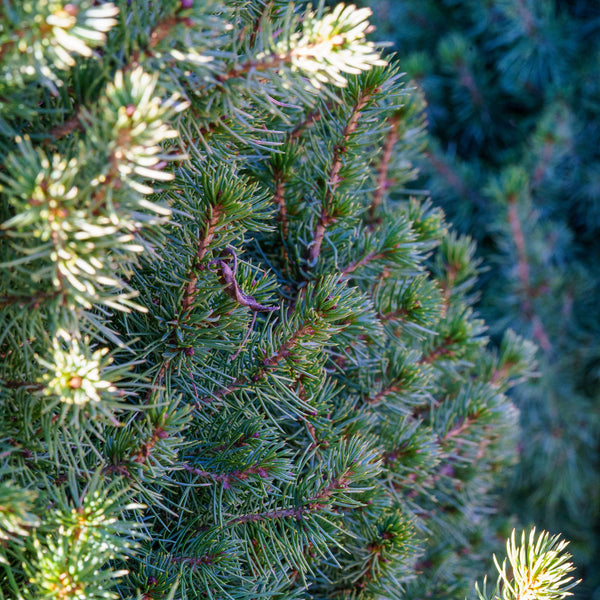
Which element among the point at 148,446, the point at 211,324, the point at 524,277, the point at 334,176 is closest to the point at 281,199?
the point at 334,176

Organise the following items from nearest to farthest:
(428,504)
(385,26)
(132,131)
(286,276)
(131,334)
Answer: (132,131) < (131,334) < (286,276) < (428,504) < (385,26)

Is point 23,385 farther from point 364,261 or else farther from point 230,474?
point 364,261

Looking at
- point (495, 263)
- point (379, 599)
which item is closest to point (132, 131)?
point (379, 599)

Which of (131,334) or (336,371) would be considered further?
(336,371)

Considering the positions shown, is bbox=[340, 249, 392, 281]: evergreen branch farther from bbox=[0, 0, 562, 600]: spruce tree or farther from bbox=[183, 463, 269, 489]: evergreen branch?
bbox=[183, 463, 269, 489]: evergreen branch

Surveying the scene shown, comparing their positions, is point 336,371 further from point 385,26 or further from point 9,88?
point 385,26

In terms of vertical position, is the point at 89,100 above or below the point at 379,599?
above

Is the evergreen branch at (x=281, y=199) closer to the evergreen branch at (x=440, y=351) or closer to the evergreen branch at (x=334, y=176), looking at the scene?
the evergreen branch at (x=334, y=176)
